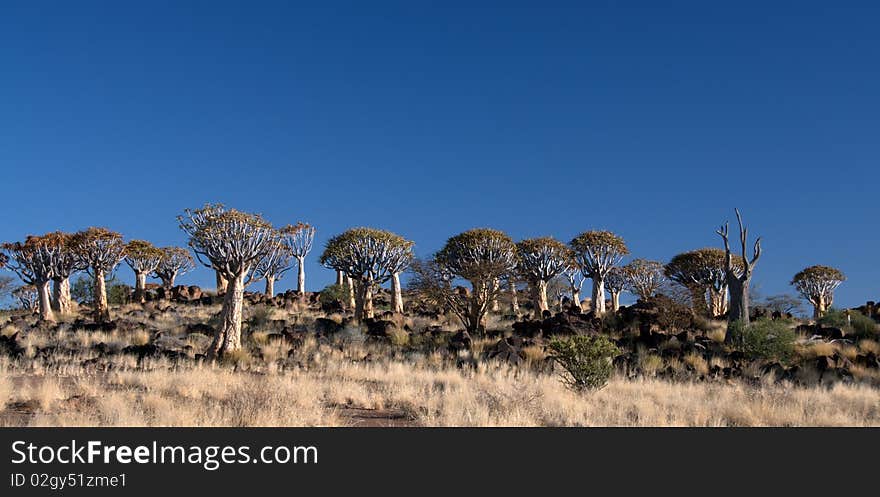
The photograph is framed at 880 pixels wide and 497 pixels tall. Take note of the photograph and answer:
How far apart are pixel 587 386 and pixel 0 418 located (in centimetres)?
1070

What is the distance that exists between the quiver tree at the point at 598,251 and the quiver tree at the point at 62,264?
24.7m

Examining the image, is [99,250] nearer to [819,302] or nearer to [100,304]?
[100,304]

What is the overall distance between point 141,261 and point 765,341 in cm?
3428

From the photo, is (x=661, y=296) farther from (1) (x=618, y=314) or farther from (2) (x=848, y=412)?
(2) (x=848, y=412)

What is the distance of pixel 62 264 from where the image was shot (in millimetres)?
33219

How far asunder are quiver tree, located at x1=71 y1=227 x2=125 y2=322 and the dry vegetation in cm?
1194

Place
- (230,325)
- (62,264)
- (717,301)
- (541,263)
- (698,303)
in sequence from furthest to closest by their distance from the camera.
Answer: (717,301)
(541,263)
(62,264)
(698,303)
(230,325)

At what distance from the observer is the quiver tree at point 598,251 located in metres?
36.2

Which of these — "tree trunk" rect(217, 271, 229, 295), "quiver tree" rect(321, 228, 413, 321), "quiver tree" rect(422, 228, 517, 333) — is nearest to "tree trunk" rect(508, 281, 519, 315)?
"quiver tree" rect(422, 228, 517, 333)

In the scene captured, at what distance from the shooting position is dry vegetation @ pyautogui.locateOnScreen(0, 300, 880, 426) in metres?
10.4

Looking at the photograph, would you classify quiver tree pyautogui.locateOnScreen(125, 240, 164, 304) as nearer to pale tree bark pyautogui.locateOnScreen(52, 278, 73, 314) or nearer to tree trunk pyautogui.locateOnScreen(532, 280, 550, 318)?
pale tree bark pyautogui.locateOnScreen(52, 278, 73, 314)

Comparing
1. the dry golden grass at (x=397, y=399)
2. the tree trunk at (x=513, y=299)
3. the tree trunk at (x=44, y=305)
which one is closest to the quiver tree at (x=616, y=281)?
the tree trunk at (x=513, y=299)

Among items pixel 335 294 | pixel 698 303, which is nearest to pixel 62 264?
pixel 335 294
